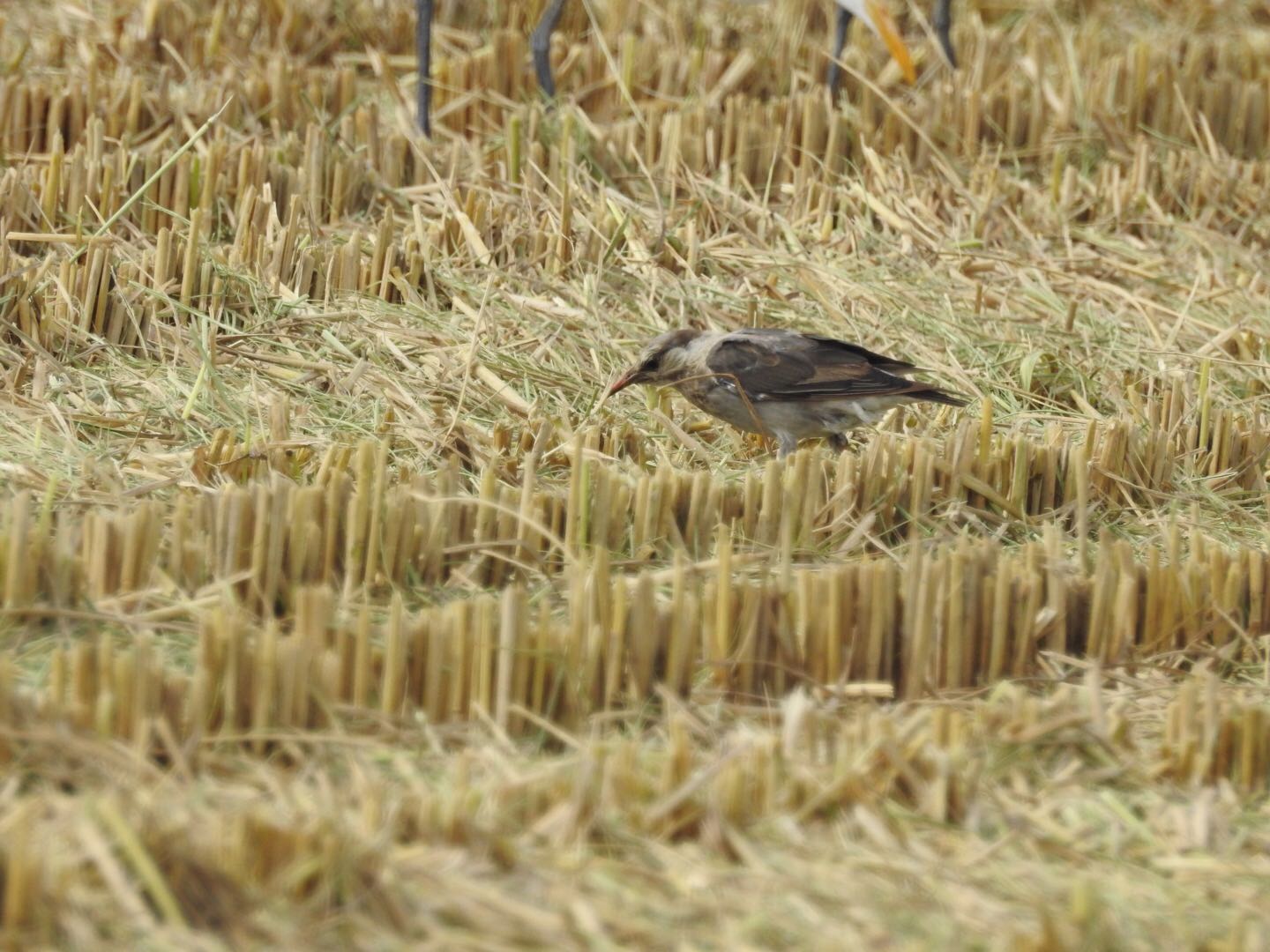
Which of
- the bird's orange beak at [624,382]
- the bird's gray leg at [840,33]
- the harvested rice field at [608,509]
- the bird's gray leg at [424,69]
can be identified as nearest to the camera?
the harvested rice field at [608,509]

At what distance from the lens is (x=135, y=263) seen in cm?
520

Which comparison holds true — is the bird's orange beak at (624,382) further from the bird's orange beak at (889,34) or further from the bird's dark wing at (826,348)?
the bird's orange beak at (889,34)

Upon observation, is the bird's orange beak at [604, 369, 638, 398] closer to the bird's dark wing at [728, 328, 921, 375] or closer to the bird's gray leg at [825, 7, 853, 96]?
the bird's dark wing at [728, 328, 921, 375]

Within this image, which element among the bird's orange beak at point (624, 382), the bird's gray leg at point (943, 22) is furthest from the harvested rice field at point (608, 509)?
the bird's gray leg at point (943, 22)

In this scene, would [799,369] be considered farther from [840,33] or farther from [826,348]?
[840,33]

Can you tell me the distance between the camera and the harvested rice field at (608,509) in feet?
8.18

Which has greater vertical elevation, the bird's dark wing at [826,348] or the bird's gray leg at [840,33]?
the bird's gray leg at [840,33]

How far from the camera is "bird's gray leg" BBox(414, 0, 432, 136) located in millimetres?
6906

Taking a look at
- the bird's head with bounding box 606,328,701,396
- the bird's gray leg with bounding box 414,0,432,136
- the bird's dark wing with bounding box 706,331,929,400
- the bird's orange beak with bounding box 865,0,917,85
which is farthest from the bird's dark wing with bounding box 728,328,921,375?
the bird's orange beak with bounding box 865,0,917,85

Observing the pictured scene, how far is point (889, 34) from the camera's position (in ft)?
26.2

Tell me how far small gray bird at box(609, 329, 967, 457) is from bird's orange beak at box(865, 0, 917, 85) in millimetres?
3248

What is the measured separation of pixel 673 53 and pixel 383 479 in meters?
4.74

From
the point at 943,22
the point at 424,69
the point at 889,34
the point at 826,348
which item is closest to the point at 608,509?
the point at 826,348

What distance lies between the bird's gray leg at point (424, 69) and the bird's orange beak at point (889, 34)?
81.7 inches
